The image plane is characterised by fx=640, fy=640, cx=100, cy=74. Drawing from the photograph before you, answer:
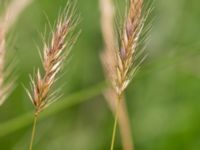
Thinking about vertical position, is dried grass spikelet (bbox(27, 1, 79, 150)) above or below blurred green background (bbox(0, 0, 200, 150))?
below

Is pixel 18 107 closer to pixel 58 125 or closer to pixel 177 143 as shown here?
pixel 58 125

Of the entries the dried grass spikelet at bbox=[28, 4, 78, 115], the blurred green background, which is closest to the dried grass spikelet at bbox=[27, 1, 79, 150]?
the dried grass spikelet at bbox=[28, 4, 78, 115]

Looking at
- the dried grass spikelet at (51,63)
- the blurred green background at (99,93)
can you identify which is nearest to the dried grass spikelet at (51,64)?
the dried grass spikelet at (51,63)

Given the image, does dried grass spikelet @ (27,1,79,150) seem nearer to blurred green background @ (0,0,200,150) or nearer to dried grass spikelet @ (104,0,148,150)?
dried grass spikelet @ (104,0,148,150)

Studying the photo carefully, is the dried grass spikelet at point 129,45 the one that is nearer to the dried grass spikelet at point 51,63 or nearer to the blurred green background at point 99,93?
the dried grass spikelet at point 51,63

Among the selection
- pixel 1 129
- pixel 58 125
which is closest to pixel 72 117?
pixel 58 125

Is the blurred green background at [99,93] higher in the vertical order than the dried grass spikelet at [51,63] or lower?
higher

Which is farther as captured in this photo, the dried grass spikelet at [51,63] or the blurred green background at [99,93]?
the blurred green background at [99,93]
